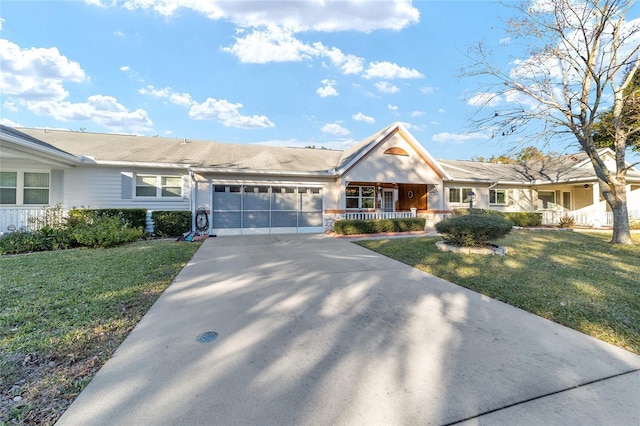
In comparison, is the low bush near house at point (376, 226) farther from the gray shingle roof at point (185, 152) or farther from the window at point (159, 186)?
the window at point (159, 186)

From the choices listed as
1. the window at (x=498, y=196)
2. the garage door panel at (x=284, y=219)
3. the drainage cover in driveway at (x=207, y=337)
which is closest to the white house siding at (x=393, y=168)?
the garage door panel at (x=284, y=219)

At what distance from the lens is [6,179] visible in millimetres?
10992

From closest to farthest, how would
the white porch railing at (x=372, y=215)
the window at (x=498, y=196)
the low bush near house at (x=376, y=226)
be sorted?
1. the low bush near house at (x=376, y=226)
2. the white porch railing at (x=372, y=215)
3. the window at (x=498, y=196)

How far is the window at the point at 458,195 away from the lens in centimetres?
1725

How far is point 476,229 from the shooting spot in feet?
25.8

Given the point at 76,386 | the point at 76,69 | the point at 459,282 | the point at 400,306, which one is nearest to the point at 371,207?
the point at 459,282

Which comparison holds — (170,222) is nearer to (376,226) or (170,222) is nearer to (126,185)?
(126,185)

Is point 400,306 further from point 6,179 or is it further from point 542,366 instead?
point 6,179

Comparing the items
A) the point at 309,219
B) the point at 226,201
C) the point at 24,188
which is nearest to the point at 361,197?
the point at 309,219

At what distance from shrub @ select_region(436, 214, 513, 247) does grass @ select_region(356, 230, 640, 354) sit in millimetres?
610

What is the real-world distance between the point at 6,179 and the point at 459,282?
16710mm

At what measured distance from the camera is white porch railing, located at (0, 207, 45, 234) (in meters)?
9.95

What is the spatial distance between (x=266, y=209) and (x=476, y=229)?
904 centimetres

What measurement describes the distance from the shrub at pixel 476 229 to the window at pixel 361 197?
26.2ft
